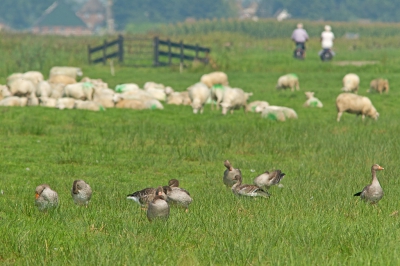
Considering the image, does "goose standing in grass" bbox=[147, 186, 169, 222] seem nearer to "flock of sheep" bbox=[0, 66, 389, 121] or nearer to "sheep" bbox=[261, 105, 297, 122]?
"sheep" bbox=[261, 105, 297, 122]

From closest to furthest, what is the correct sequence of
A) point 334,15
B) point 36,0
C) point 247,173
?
1. point 247,173
2. point 334,15
3. point 36,0

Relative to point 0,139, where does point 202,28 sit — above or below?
below

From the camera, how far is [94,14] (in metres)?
180

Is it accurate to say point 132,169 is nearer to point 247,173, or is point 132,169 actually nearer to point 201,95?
point 247,173

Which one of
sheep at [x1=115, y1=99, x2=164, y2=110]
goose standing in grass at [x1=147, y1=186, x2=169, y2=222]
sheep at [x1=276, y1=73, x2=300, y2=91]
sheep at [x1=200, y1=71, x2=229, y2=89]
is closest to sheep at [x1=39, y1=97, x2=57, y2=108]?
sheep at [x1=115, y1=99, x2=164, y2=110]

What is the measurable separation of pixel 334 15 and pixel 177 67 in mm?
113938

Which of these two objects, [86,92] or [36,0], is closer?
[86,92]

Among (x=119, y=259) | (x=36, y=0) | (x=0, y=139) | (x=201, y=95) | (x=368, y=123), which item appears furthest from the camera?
(x=36, y=0)

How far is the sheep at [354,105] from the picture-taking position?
850 inches

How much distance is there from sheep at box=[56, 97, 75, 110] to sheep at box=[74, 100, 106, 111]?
17 cm

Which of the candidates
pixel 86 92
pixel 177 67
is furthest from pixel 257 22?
pixel 86 92

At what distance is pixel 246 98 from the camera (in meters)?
23.9

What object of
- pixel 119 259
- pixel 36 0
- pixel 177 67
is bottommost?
pixel 36 0

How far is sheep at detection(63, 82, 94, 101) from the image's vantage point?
80.6 ft
